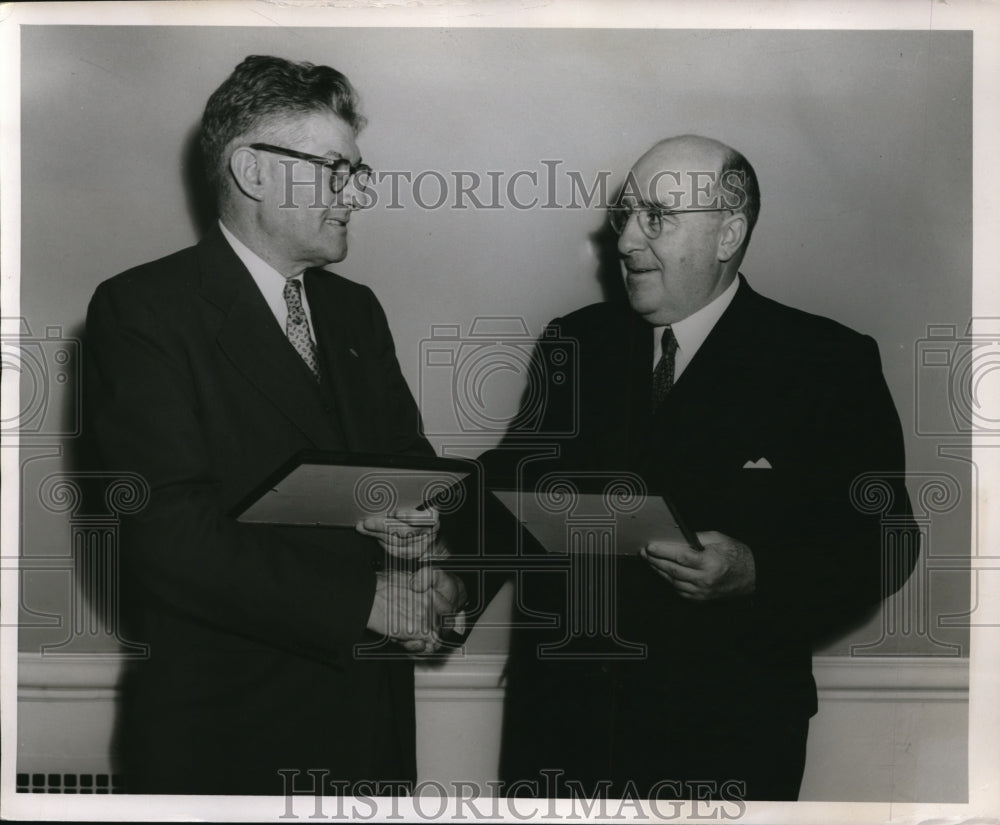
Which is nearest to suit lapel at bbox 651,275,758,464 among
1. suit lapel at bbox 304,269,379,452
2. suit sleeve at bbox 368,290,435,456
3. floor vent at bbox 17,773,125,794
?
suit sleeve at bbox 368,290,435,456

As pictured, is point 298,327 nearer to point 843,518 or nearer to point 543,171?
point 543,171

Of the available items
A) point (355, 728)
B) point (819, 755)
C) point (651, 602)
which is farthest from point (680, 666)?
point (355, 728)

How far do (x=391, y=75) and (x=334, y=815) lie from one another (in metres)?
1.67

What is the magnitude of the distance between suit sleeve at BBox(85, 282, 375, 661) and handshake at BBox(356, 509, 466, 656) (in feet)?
0.14

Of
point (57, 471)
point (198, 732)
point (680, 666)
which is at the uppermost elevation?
point (57, 471)

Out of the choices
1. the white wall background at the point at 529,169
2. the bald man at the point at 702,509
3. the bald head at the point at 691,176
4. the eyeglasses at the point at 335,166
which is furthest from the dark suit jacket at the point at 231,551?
the bald head at the point at 691,176

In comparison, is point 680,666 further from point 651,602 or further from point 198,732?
point 198,732

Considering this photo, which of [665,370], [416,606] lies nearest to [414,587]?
[416,606]

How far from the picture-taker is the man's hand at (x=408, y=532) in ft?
7.66

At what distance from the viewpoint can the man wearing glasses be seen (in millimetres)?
2312

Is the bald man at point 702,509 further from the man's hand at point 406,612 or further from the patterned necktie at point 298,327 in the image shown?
the patterned necktie at point 298,327

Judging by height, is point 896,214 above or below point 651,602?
above

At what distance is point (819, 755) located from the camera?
2.41 metres

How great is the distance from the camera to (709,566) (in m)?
2.33
